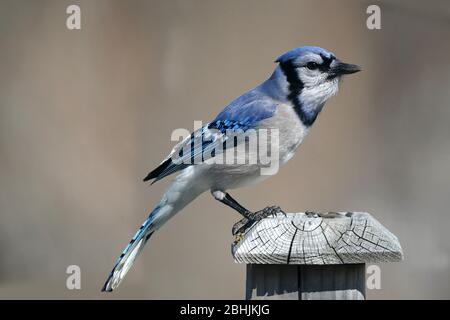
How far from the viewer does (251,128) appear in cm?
369

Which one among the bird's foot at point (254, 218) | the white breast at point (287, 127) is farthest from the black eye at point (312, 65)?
the bird's foot at point (254, 218)

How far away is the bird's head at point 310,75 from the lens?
362 centimetres

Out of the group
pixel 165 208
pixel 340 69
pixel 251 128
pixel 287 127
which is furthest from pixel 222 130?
pixel 340 69

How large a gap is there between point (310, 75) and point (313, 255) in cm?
127

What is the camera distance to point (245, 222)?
3.38m

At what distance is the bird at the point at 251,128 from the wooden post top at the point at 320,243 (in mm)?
969

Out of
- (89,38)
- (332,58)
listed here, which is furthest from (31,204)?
(332,58)

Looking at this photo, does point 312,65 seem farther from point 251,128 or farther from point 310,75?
point 251,128

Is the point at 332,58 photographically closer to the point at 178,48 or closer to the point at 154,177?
the point at 154,177

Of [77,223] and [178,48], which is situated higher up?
[178,48]

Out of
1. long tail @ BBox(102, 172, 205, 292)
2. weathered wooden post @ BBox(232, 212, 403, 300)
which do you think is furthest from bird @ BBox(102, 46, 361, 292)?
weathered wooden post @ BBox(232, 212, 403, 300)

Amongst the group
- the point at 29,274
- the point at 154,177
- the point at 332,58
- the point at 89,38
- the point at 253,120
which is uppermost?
the point at 89,38

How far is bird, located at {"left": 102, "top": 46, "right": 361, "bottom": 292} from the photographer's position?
3.62m

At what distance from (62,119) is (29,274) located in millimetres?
1184
